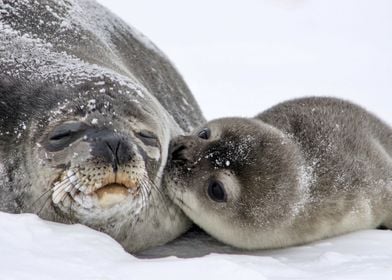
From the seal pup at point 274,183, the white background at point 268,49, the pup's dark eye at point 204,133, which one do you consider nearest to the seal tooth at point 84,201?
the seal pup at point 274,183

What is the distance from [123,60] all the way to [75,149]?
236 cm

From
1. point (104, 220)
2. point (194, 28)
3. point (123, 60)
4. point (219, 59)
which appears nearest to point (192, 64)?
point (219, 59)

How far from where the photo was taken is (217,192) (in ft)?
15.9

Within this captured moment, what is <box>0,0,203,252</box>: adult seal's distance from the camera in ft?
13.0

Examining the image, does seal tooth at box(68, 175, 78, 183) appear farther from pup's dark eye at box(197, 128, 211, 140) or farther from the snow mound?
pup's dark eye at box(197, 128, 211, 140)

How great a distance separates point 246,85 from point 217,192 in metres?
9.59

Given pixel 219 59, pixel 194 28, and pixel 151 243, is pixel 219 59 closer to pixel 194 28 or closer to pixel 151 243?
pixel 194 28

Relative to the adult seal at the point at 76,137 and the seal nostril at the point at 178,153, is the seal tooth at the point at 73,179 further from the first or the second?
the seal nostril at the point at 178,153

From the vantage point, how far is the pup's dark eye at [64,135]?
410cm

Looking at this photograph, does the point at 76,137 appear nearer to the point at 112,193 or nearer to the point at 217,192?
the point at 112,193

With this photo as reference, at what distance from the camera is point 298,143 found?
5.16 metres

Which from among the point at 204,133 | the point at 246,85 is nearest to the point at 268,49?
the point at 246,85

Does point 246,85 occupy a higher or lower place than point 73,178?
lower

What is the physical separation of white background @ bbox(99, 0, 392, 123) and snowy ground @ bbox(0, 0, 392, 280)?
0.07 ft
